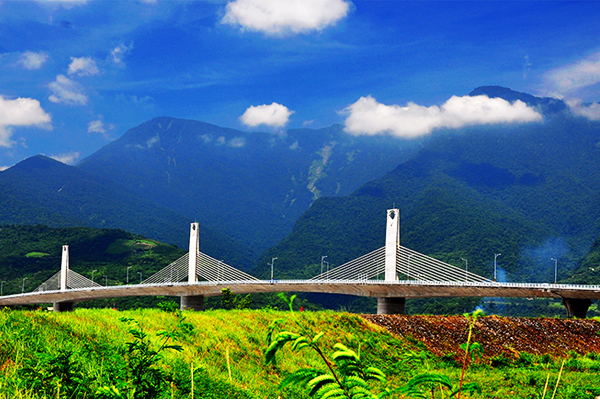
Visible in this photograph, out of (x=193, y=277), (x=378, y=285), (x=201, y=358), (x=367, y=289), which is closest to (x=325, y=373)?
(x=201, y=358)

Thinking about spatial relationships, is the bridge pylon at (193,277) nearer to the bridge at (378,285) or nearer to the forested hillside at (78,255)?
the bridge at (378,285)

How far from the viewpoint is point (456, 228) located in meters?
168

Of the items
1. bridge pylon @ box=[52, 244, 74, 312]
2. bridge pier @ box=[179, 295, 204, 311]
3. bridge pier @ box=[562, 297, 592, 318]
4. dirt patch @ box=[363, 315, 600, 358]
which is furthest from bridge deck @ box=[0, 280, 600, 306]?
dirt patch @ box=[363, 315, 600, 358]

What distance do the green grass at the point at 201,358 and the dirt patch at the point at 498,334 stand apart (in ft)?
3.80

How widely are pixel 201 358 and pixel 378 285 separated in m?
45.5

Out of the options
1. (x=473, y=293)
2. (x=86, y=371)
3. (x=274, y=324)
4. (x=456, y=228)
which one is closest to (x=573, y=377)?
(x=86, y=371)

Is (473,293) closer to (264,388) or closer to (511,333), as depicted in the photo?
(511,333)

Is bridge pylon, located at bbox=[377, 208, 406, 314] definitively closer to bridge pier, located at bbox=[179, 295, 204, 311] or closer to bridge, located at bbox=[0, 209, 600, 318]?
bridge, located at bbox=[0, 209, 600, 318]

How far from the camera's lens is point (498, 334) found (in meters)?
28.0

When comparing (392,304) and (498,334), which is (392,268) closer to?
(392,304)

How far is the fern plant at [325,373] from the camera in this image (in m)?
2.93

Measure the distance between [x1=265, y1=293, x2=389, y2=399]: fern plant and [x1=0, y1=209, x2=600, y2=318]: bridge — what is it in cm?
5221

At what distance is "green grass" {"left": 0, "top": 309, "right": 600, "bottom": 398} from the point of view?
19.6ft

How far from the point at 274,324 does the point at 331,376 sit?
1.48 ft
